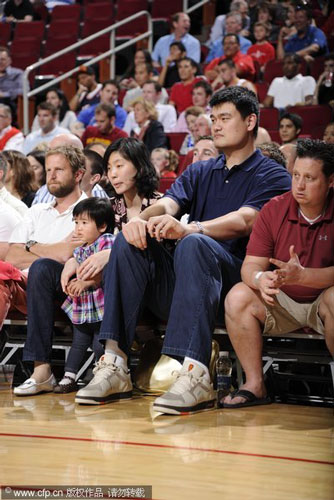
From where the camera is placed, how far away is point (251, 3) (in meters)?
9.13

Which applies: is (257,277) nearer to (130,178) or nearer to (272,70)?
(130,178)

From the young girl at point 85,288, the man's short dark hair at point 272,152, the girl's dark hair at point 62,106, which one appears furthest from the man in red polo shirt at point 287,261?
the girl's dark hair at point 62,106

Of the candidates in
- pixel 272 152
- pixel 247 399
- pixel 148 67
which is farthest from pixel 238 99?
pixel 148 67

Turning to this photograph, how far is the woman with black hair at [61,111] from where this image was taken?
26.4ft

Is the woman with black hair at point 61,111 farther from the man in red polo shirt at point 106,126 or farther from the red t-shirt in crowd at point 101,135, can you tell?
the man in red polo shirt at point 106,126

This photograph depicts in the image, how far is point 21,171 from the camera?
4.87 metres

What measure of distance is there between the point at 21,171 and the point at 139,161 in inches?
58.0

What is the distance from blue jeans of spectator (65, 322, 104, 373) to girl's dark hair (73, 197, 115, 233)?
16.8 inches

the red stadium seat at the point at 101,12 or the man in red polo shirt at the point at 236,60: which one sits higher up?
the red stadium seat at the point at 101,12

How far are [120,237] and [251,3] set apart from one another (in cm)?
670

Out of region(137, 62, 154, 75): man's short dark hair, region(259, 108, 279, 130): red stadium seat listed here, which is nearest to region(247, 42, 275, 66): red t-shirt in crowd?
Result: region(137, 62, 154, 75): man's short dark hair

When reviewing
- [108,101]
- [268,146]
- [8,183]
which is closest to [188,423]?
[268,146]

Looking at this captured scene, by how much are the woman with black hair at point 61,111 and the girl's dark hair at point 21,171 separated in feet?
10.3

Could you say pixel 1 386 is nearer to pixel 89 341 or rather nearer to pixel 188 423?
pixel 89 341
